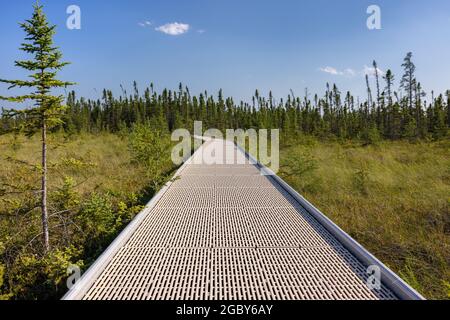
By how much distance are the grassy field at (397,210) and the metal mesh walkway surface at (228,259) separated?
0.99 meters

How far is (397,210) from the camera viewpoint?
20.6ft

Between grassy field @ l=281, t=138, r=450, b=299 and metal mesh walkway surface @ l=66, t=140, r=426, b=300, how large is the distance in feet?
3.26

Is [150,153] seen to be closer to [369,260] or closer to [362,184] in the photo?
[362,184]

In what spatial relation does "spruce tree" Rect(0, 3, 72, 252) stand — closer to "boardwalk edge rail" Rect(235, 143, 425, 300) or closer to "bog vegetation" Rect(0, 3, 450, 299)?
"bog vegetation" Rect(0, 3, 450, 299)

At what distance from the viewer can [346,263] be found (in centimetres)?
308

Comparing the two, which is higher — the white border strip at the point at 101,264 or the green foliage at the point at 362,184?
the green foliage at the point at 362,184

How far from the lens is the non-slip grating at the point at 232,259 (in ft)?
8.33

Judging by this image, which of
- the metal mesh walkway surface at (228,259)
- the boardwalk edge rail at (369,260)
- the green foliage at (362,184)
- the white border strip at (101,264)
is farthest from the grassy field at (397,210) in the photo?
the white border strip at (101,264)

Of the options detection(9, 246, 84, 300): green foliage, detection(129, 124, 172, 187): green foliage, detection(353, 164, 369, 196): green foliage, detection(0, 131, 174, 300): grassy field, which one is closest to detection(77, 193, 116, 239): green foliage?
detection(0, 131, 174, 300): grassy field

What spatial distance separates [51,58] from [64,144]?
3.37 feet

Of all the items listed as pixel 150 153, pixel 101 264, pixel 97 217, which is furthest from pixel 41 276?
pixel 150 153

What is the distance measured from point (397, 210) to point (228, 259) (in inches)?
184

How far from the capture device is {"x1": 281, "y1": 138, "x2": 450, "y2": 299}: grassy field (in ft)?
13.2

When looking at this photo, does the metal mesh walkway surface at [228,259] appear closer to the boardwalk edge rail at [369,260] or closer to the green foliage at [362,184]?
the boardwalk edge rail at [369,260]
